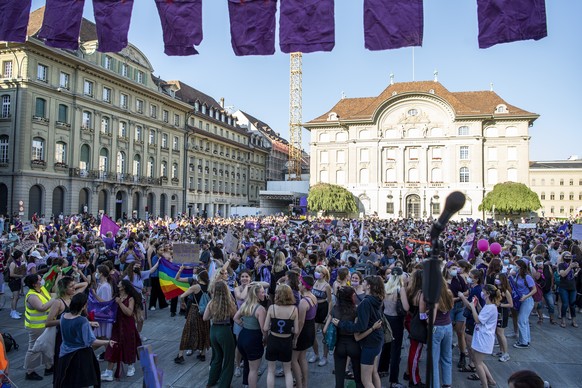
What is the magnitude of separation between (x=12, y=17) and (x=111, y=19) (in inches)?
88.8

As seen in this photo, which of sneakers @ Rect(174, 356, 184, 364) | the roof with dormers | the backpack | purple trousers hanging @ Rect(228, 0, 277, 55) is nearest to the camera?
the backpack

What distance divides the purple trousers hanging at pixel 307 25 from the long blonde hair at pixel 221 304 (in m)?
4.71

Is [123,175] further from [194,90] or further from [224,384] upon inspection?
[224,384]

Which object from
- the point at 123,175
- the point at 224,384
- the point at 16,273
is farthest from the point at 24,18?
the point at 123,175

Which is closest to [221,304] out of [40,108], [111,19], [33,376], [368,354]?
[368,354]

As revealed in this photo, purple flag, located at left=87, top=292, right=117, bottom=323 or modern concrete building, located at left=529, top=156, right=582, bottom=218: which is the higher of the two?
modern concrete building, located at left=529, top=156, right=582, bottom=218

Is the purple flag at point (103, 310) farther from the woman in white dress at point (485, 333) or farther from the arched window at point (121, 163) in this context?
the arched window at point (121, 163)

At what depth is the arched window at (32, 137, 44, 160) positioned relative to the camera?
35.0 m

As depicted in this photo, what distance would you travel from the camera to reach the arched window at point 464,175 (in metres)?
59.1

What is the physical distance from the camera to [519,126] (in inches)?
2293

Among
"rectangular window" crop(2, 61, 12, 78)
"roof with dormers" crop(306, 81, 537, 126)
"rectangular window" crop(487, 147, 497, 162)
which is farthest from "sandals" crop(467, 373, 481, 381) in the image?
"rectangular window" crop(487, 147, 497, 162)

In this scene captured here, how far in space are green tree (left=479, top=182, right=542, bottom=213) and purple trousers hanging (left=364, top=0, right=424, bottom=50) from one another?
51023 millimetres

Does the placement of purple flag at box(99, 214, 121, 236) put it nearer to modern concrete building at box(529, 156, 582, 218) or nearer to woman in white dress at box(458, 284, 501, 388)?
woman in white dress at box(458, 284, 501, 388)

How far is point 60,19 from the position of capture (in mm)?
8234
